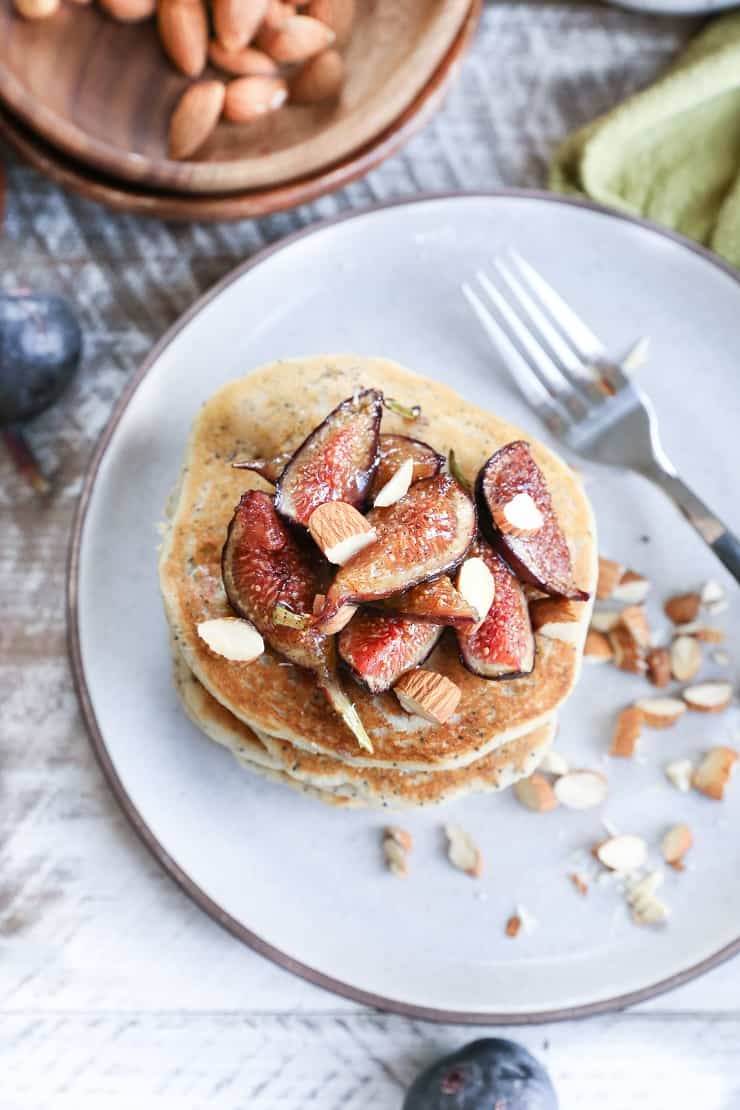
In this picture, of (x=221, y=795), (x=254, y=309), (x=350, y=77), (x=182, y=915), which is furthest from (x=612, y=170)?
(x=182, y=915)

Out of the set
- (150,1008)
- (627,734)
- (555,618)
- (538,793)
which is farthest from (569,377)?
(150,1008)

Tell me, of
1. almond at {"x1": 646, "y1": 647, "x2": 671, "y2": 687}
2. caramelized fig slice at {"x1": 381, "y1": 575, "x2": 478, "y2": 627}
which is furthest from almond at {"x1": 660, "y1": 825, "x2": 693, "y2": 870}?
caramelized fig slice at {"x1": 381, "y1": 575, "x2": 478, "y2": 627}

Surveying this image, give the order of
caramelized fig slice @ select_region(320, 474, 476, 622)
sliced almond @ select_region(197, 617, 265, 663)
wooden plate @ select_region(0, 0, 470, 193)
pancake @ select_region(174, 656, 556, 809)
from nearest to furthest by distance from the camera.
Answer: caramelized fig slice @ select_region(320, 474, 476, 622), sliced almond @ select_region(197, 617, 265, 663), pancake @ select_region(174, 656, 556, 809), wooden plate @ select_region(0, 0, 470, 193)

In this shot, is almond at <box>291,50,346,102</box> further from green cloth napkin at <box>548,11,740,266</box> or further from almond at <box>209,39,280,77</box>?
green cloth napkin at <box>548,11,740,266</box>

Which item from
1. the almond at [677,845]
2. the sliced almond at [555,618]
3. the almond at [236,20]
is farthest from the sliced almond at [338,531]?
the almond at [236,20]

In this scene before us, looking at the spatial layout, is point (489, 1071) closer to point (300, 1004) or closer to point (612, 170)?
point (300, 1004)
